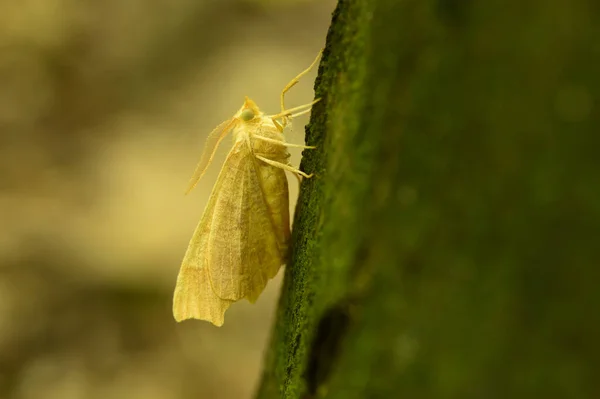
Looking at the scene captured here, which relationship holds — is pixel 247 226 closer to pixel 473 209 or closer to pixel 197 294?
pixel 197 294

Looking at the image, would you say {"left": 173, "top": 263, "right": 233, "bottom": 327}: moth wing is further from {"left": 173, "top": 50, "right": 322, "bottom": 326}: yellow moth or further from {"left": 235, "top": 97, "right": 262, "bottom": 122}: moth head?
{"left": 235, "top": 97, "right": 262, "bottom": 122}: moth head

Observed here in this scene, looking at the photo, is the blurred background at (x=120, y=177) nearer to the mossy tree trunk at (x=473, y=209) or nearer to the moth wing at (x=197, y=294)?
the moth wing at (x=197, y=294)

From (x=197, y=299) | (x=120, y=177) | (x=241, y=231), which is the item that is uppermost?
(x=120, y=177)

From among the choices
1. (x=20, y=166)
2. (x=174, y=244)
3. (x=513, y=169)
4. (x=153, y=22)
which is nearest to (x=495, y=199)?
(x=513, y=169)

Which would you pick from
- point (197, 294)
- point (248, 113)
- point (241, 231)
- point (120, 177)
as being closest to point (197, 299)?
point (197, 294)

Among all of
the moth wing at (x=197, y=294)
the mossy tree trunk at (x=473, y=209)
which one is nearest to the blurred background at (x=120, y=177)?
the moth wing at (x=197, y=294)

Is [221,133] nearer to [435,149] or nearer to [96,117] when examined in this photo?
[435,149]
